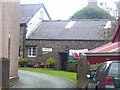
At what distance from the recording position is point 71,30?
131ft

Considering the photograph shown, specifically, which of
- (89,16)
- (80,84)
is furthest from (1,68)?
(89,16)

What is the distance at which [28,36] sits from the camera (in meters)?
39.4

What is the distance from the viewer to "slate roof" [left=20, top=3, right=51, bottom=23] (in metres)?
41.0

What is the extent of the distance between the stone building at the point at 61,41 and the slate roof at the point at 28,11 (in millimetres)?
1874

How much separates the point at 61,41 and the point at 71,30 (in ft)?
10.5

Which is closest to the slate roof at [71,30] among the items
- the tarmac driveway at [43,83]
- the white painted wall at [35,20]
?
the white painted wall at [35,20]

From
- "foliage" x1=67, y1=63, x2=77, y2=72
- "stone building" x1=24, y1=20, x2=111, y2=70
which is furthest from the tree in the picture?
"foliage" x1=67, y1=63, x2=77, y2=72

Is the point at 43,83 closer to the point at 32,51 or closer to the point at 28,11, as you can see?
the point at 32,51

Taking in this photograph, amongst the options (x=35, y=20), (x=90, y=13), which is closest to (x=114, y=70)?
(x=35, y=20)

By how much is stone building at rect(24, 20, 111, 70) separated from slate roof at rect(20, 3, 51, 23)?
187 centimetres

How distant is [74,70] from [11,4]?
1684 cm

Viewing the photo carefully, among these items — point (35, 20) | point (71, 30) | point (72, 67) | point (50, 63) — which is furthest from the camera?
point (35, 20)

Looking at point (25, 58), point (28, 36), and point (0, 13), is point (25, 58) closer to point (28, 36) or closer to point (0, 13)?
point (28, 36)

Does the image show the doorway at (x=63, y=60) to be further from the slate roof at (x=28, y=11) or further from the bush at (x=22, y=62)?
the slate roof at (x=28, y=11)
